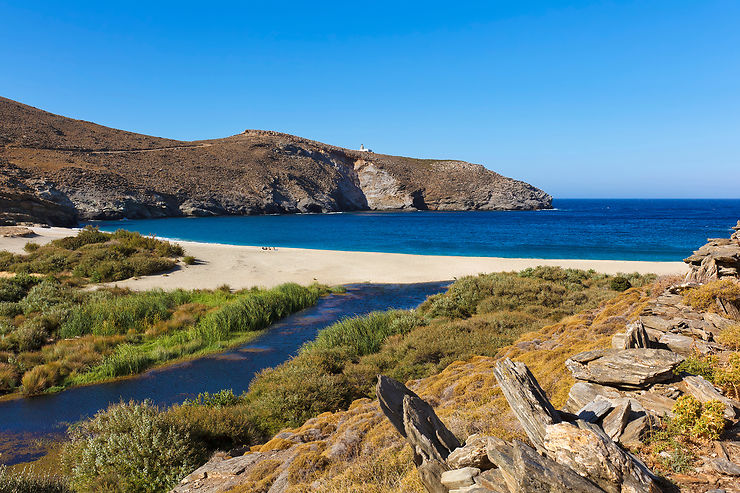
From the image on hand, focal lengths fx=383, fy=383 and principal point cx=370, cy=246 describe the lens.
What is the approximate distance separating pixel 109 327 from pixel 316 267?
15.5m

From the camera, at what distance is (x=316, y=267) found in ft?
94.3

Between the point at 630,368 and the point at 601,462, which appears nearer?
the point at 601,462

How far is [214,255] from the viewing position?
100 feet

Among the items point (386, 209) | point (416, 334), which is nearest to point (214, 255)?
point (416, 334)

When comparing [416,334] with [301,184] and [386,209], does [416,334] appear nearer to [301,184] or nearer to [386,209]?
[301,184]

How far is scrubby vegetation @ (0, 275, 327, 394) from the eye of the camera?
443 inches

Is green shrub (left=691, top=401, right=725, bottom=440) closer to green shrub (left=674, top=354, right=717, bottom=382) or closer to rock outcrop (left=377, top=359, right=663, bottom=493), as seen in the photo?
rock outcrop (left=377, top=359, right=663, bottom=493)

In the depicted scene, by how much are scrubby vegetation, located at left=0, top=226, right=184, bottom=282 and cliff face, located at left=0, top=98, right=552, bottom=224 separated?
95.2 ft

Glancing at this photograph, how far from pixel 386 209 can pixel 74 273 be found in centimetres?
10395

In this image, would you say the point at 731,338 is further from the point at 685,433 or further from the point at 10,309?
the point at 10,309

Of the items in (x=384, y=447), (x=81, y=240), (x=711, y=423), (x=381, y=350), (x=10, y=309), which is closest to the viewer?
(x=711, y=423)

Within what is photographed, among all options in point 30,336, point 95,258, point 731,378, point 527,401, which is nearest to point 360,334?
point 527,401

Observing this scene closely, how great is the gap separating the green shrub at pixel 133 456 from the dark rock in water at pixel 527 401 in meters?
4.81

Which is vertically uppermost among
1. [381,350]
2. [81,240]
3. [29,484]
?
[81,240]
